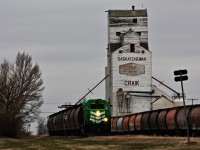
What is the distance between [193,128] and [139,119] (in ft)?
46.1

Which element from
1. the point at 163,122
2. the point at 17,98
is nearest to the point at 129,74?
the point at 17,98

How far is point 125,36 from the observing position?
299 ft

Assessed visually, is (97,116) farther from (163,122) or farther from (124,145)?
(124,145)

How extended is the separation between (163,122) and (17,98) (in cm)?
3494

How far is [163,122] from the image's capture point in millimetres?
39281

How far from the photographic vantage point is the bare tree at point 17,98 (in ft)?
226

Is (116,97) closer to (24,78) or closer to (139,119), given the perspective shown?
(24,78)

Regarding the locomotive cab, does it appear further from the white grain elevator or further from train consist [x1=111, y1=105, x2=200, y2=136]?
the white grain elevator

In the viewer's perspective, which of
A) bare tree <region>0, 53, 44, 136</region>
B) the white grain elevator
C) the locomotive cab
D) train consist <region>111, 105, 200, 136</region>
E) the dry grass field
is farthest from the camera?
the white grain elevator

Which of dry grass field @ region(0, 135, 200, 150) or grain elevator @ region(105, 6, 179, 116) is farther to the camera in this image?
grain elevator @ region(105, 6, 179, 116)

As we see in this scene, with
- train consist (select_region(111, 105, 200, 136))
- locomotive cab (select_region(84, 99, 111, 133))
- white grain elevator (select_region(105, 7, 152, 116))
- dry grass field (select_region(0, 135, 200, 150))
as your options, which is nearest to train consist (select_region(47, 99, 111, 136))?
locomotive cab (select_region(84, 99, 111, 133))

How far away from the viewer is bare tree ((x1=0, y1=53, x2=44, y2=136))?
6888 centimetres

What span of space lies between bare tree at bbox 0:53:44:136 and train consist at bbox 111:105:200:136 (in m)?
19.2

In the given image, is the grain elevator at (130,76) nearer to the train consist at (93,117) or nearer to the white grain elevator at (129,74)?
the white grain elevator at (129,74)
